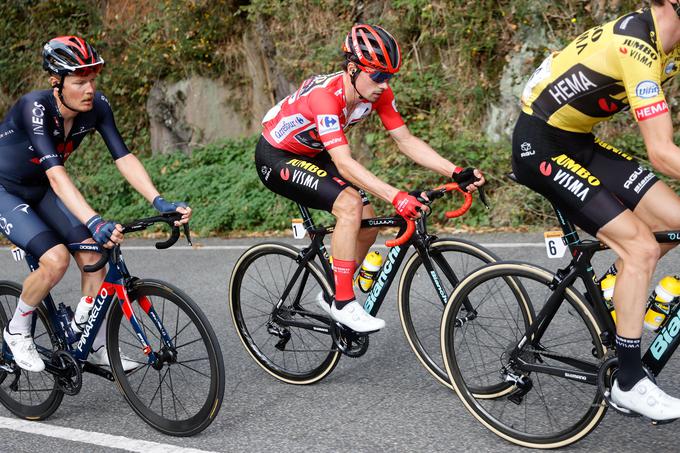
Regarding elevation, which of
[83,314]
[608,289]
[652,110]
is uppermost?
[652,110]

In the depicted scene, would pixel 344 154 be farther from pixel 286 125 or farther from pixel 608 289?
pixel 608 289

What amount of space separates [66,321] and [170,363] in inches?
33.2

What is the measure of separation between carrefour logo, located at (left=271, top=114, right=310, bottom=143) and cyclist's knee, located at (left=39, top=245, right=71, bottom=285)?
1.47 meters

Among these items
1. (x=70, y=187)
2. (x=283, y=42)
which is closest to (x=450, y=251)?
(x=70, y=187)

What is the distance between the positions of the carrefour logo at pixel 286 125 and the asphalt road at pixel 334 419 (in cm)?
156

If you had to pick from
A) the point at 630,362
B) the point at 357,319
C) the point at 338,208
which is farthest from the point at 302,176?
the point at 630,362

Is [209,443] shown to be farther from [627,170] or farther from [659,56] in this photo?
[659,56]

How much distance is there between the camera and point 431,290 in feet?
15.6

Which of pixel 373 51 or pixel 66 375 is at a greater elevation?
pixel 373 51

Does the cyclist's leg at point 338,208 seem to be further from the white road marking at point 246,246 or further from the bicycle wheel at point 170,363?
the white road marking at point 246,246

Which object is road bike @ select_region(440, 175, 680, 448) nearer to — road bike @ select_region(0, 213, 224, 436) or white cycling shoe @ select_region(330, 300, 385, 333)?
white cycling shoe @ select_region(330, 300, 385, 333)

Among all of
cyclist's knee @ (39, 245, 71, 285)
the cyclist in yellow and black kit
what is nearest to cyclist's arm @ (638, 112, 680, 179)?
the cyclist in yellow and black kit

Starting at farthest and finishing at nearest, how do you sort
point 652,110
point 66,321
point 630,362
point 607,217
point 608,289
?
point 66,321 → point 608,289 → point 607,217 → point 630,362 → point 652,110

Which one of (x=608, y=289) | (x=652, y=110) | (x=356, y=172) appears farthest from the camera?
(x=356, y=172)
